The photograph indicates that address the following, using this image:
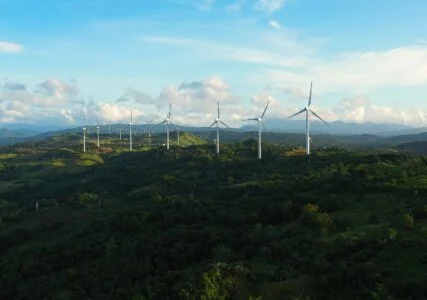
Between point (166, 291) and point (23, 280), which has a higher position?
point (166, 291)

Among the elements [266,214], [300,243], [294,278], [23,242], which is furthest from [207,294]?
[23,242]

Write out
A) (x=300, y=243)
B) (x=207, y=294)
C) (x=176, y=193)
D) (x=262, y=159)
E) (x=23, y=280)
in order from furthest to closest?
(x=262, y=159), (x=176, y=193), (x=23, y=280), (x=300, y=243), (x=207, y=294)

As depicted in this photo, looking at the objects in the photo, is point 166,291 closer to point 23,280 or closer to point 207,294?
point 207,294

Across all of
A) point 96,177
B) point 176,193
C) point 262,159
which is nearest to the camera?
point 176,193

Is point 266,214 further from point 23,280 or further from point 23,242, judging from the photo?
point 23,242

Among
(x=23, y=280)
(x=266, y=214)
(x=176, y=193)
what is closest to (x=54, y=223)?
(x=176, y=193)

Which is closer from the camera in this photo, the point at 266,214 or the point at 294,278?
the point at 294,278
